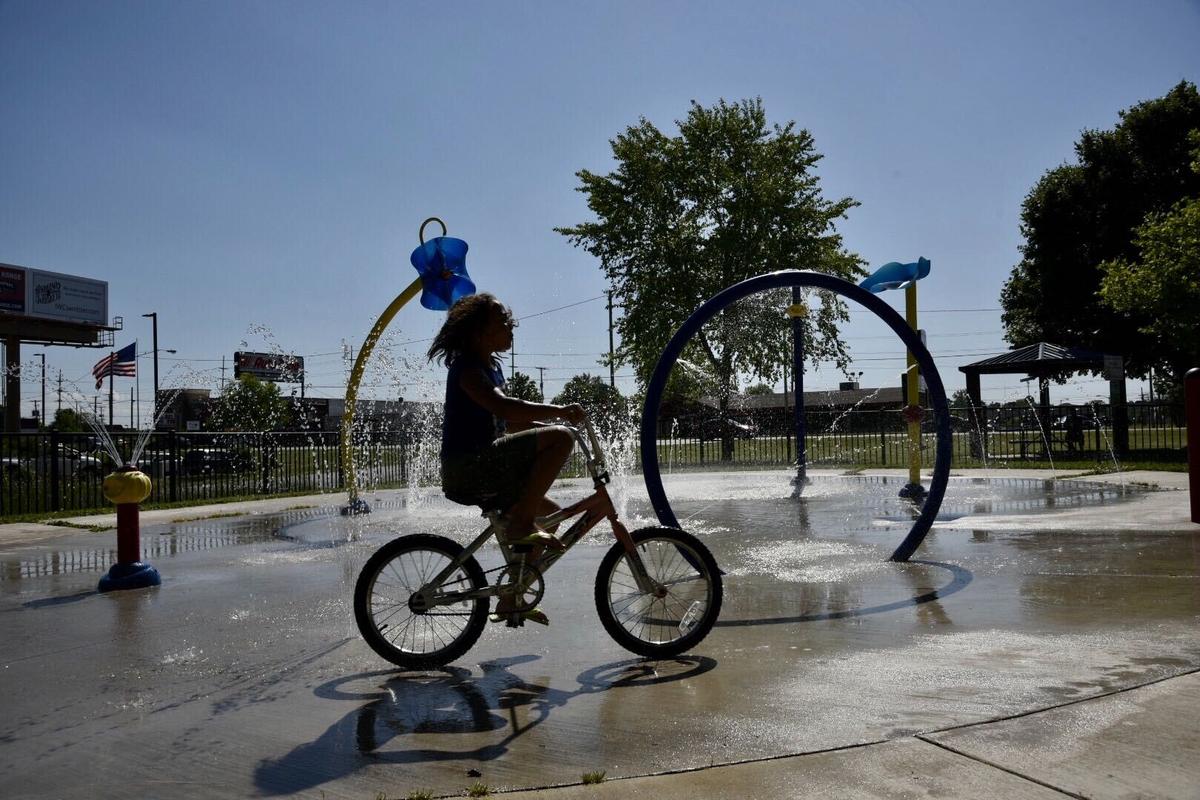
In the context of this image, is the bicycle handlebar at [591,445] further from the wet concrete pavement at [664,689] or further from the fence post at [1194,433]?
the fence post at [1194,433]

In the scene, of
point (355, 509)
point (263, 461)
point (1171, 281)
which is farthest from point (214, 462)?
point (1171, 281)

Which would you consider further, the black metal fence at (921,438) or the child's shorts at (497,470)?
the black metal fence at (921,438)

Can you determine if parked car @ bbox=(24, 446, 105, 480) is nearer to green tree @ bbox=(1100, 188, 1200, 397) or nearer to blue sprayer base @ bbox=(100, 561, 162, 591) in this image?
blue sprayer base @ bbox=(100, 561, 162, 591)

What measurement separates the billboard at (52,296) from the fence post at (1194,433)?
209 feet

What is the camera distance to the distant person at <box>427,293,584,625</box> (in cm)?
465

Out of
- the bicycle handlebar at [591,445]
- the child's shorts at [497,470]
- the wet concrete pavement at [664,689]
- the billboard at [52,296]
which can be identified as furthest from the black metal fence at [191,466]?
the billboard at [52,296]

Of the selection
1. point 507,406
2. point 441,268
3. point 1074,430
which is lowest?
point 1074,430

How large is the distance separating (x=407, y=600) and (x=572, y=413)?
4.30 feet

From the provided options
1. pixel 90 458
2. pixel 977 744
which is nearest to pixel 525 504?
pixel 977 744

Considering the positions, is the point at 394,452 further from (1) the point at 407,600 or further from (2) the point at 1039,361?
(1) the point at 407,600

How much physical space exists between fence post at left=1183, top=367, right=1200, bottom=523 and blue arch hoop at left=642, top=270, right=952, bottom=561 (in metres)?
3.13

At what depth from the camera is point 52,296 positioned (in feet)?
197

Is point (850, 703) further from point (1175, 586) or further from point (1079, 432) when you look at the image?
point (1079, 432)

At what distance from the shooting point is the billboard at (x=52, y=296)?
2274 inches
